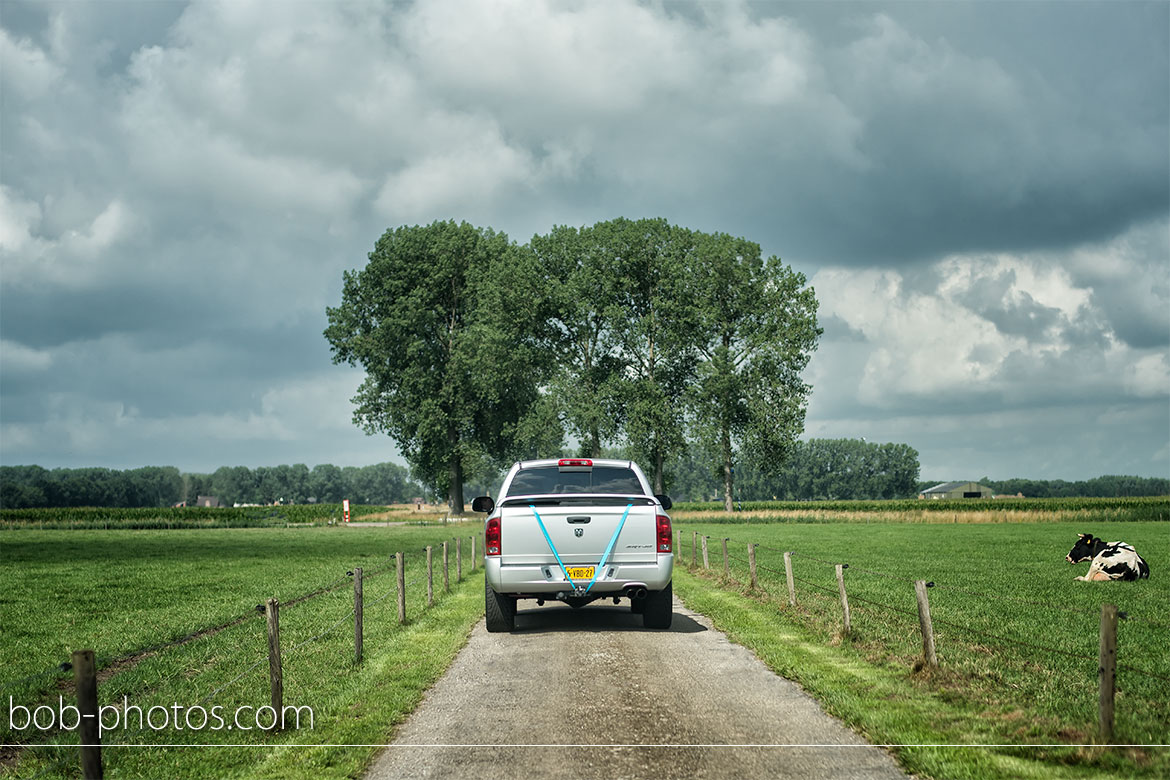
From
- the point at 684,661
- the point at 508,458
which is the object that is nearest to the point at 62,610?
the point at 684,661

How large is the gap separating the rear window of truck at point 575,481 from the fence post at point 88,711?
8.71 m

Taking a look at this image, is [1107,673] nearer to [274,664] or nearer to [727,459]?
[274,664]

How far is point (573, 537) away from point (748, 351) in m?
52.7

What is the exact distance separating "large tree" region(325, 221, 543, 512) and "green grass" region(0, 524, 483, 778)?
116 ft

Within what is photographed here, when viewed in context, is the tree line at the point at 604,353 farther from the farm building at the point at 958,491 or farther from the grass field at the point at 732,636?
the farm building at the point at 958,491

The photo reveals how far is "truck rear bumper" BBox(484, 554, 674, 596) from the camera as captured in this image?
12.5 metres

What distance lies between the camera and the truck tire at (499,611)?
1340cm

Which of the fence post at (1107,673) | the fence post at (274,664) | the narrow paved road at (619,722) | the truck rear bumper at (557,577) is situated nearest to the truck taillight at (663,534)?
the truck rear bumper at (557,577)

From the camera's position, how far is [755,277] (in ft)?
213

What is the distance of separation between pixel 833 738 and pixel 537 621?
27.2 ft

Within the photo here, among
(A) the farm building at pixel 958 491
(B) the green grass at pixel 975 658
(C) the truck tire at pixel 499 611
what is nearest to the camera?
(B) the green grass at pixel 975 658

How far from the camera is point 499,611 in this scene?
13.4m

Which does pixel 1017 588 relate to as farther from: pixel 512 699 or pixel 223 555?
pixel 223 555

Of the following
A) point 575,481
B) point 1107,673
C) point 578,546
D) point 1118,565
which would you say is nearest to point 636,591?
point 578,546
